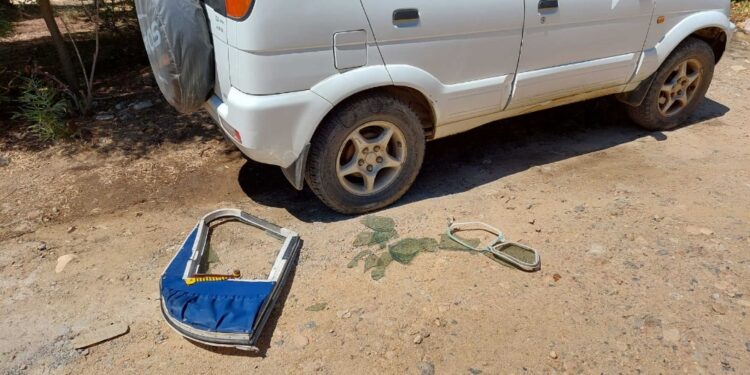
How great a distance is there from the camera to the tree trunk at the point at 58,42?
15.9 feet

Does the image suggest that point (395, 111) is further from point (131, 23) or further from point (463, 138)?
point (131, 23)

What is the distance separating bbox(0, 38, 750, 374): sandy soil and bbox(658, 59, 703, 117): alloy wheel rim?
0.25 m

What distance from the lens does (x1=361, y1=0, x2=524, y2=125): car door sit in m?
3.13

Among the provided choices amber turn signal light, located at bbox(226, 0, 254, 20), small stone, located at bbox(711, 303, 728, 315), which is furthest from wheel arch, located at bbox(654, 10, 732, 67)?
amber turn signal light, located at bbox(226, 0, 254, 20)

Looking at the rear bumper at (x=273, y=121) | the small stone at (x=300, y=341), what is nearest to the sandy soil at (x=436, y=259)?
the small stone at (x=300, y=341)

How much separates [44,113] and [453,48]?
3.43 metres

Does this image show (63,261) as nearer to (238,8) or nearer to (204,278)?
(204,278)

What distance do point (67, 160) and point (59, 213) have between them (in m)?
0.82

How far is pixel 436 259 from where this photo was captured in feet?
10.4

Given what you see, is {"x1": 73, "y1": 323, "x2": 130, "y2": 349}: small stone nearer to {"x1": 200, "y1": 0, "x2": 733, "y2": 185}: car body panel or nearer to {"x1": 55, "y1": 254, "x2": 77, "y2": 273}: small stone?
{"x1": 55, "y1": 254, "x2": 77, "y2": 273}: small stone

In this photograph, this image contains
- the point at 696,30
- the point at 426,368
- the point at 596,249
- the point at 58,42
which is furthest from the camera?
the point at 58,42

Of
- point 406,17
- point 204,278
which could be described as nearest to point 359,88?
point 406,17

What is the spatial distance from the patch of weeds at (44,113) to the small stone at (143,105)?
593 millimetres

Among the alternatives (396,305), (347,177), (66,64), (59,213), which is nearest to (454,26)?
(347,177)
